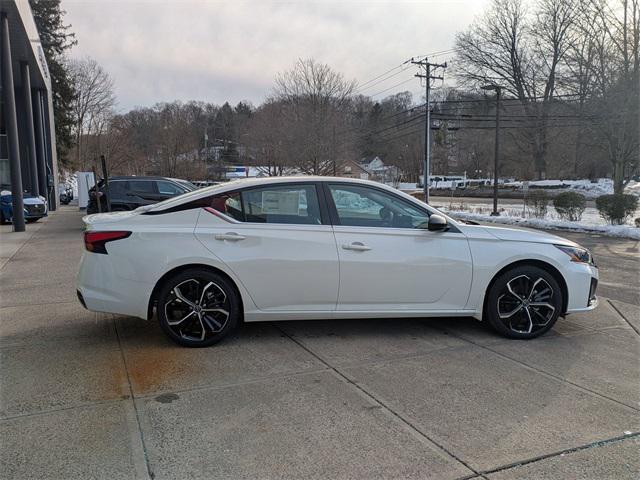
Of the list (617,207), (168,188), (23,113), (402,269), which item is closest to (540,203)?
(617,207)

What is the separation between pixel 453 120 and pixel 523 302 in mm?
49080

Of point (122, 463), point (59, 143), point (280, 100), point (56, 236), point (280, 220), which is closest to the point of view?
point (122, 463)

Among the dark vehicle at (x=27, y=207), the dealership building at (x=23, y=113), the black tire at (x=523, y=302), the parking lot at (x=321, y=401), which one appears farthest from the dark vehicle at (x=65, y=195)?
the black tire at (x=523, y=302)

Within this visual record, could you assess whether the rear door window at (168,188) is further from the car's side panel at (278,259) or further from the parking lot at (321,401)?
the car's side panel at (278,259)

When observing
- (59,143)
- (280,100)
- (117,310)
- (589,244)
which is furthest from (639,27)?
(59,143)

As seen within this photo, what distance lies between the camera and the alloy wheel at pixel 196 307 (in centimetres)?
434

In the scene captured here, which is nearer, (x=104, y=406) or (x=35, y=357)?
(x=104, y=406)

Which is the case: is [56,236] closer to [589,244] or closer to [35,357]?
[35,357]

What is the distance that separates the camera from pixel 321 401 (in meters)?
3.42

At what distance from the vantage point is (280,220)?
4.55 metres

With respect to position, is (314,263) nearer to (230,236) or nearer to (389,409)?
(230,236)

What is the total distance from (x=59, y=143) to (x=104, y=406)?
48190 millimetres

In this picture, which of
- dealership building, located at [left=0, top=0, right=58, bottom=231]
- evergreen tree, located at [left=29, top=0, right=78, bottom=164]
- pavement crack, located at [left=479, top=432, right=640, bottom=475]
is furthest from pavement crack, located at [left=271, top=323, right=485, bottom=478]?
evergreen tree, located at [left=29, top=0, right=78, bottom=164]

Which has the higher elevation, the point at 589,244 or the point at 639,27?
the point at 639,27
